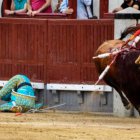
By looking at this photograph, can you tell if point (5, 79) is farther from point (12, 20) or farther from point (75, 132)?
point (75, 132)

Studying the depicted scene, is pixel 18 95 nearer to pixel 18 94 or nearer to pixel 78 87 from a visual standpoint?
pixel 18 94

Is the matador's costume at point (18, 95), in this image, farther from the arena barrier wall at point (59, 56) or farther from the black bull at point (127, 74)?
the black bull at point (127, 74)

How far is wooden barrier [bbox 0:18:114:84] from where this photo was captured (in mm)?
16688

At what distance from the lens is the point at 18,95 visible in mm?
16391

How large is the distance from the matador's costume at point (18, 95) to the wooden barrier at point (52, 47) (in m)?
0.59

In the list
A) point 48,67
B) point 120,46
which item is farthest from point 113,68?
point 48,67

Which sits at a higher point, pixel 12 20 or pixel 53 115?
pixel 12 20

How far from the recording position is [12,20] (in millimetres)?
17312

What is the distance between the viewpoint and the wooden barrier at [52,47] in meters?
16.7

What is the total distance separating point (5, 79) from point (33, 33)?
987 millimetres

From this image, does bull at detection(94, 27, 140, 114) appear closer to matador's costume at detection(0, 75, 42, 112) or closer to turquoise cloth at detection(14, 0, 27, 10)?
matador's costume at detection(0, 75, 42, 112)

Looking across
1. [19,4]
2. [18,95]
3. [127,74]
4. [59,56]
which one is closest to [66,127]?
[127,74]

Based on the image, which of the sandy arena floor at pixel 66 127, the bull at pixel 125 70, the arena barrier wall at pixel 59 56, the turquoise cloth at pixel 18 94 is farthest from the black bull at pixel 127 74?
the turquoise cloth at pixel 18 94

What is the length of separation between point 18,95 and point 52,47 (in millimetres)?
1152
